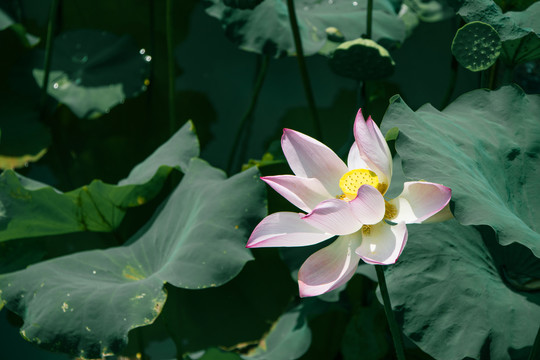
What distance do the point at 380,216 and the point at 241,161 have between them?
4.23ft

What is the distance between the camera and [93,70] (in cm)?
174

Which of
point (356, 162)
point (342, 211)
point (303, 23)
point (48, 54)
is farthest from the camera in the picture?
point (48, 54)

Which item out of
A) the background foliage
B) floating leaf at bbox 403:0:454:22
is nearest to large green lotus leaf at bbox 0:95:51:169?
the background foliage

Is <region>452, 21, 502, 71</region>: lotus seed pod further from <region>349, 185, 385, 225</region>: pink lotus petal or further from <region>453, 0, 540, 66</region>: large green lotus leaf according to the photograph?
<region>349, 185, 385, 225</region>: pink lotus petal

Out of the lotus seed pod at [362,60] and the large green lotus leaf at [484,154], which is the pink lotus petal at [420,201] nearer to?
the large green lotus leaf at [484,154]

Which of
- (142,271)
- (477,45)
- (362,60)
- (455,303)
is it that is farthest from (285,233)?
(362,60)

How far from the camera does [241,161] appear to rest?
1.84m

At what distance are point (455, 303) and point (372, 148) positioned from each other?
0.35 metres

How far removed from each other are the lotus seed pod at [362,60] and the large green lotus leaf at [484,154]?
26 centimetres

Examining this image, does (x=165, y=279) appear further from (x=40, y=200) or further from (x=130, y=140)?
(x=130, y=140)

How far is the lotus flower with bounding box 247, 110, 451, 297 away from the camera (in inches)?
21.7

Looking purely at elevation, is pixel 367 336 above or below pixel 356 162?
below

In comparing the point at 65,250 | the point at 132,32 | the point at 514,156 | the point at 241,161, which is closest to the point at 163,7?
the point at 132,32

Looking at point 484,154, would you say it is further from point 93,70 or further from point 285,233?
point 93,70
